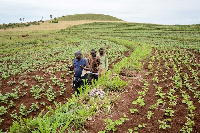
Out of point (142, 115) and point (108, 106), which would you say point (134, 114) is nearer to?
point (142, 115)

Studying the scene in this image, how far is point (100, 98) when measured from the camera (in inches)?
192

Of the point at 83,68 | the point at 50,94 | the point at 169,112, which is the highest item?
the point at 83,68

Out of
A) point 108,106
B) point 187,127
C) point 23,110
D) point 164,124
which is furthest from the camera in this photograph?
point 23,110

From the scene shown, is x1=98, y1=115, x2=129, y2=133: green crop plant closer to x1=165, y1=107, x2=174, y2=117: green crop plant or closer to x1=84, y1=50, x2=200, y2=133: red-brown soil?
x1=84, y1=50, x2=200, y2=133: red-brown soil

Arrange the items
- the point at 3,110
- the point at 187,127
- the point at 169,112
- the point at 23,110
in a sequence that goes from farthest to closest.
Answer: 1. the point at 23,110
2. the point at 3,110
3. the point at 169,112
4. the point at 187,127

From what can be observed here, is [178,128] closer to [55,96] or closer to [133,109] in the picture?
[133,109]

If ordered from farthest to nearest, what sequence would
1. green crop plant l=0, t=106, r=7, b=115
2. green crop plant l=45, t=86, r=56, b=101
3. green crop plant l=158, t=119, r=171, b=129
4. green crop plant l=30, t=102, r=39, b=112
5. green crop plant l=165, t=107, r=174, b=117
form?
green crop plant l=45, t=86, r=56, b=101, green crop plant l=30, t=102, r=39, b=112, green crop plant l=0, t=106, r=7, b=115, green crop plant l=165, t=107, r=174, b=117, green crop plant l=158, t=119, r=171, b=129

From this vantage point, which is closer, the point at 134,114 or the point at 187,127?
the point at 187,127

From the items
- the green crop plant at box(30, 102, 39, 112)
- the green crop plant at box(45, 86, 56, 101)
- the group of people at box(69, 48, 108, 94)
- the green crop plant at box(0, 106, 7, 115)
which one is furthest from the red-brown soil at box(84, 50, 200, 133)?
the green crop plant at box(0, 106, 7, 115)

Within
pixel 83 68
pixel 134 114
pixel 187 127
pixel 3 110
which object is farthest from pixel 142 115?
pixel 3 110

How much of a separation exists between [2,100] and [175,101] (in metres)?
6.58

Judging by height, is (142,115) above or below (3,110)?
above

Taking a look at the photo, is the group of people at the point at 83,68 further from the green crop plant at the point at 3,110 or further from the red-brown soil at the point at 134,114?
the green crop plant at the point at 3,110

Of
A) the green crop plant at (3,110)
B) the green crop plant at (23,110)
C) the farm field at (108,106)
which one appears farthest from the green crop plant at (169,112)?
the green crop plant at (3,110)
